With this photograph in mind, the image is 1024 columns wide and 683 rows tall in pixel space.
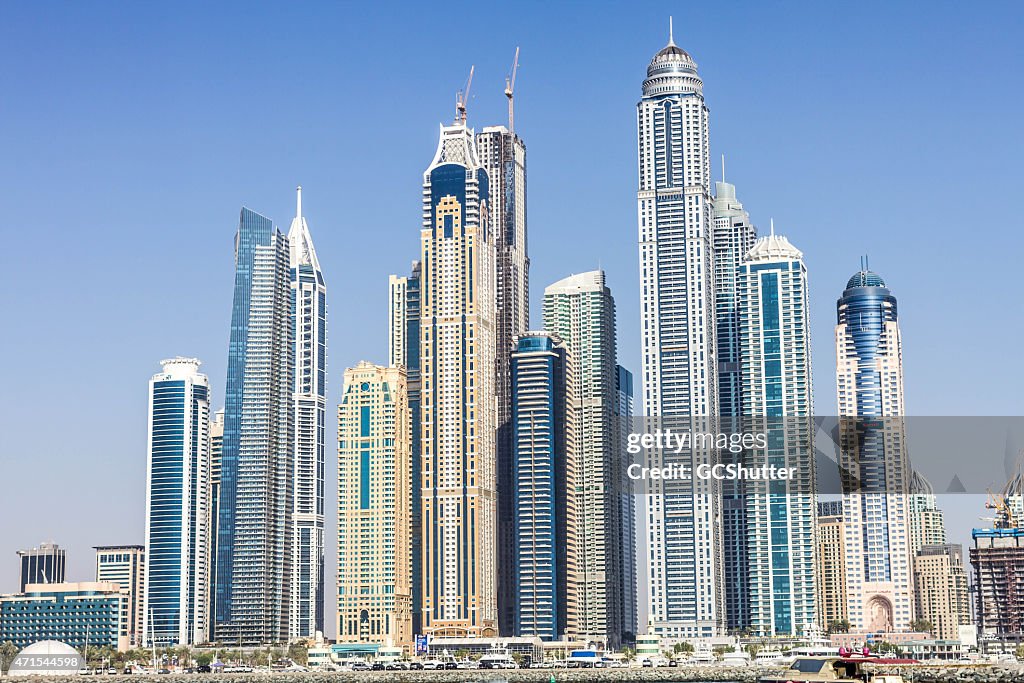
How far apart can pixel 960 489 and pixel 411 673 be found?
79670 millimetres

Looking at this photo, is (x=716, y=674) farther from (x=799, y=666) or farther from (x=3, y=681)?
(x=799, y=666)

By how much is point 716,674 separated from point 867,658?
126 meters

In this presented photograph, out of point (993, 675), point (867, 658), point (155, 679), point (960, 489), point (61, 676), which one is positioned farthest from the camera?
point (155, 679)

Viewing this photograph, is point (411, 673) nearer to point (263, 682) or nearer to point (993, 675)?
point (263, 682)

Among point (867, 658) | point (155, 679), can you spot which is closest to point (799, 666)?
point (867, 658)

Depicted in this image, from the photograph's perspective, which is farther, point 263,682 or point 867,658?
point 263,682

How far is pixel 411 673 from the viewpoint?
192 meters

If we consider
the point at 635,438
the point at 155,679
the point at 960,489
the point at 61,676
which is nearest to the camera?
the point at 635,438

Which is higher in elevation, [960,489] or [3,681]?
[960,489]

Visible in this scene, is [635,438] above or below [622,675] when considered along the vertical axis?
above

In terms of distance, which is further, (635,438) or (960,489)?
(960,489)

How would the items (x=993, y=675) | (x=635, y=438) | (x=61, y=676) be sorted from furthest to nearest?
(x=61, y=676) → (x=993, y=675) → (x=635, y=438)

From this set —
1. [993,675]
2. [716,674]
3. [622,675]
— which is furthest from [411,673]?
[993,675]

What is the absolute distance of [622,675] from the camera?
188125 millimetres
